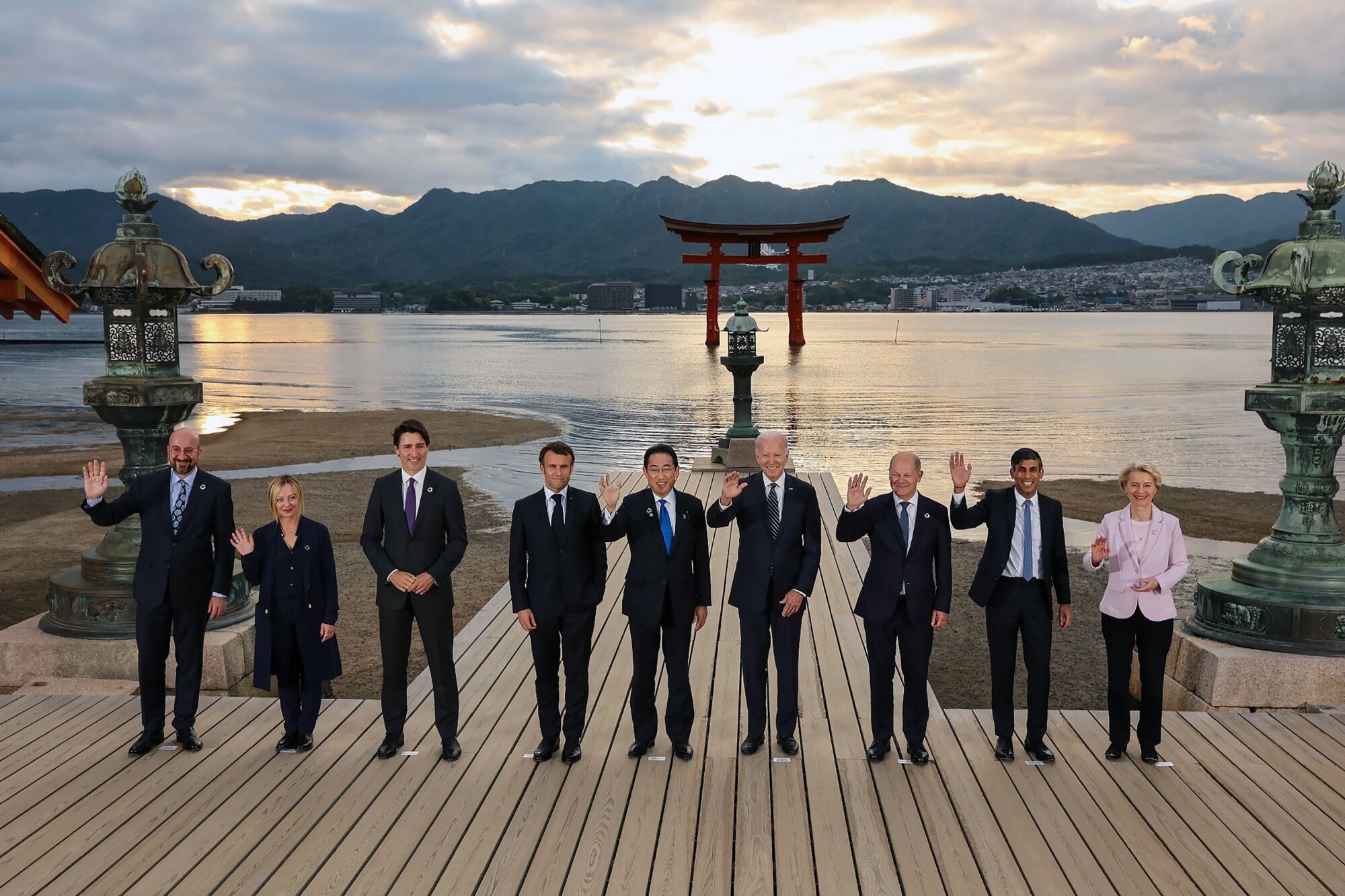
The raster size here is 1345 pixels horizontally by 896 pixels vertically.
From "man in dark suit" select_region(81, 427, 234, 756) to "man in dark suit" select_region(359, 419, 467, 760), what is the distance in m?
0.81

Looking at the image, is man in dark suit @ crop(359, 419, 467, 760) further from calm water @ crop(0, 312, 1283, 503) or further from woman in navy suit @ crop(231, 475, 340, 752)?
calm water @ crop(0, 312, 1283, 503)

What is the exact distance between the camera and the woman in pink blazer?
505 cm

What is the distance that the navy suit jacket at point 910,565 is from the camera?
5.01 metres

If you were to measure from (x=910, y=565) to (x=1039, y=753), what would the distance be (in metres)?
1.22

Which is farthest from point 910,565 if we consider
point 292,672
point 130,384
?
point 130,384

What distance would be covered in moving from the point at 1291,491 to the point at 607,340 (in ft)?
382

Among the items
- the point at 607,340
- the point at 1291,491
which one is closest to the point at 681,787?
the point at 1291,491

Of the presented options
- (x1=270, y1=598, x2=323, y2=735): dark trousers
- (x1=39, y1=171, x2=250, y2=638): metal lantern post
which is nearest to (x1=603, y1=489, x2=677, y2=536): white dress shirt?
(x1=270, y1=598, x2=323, y2=735): dark trousers

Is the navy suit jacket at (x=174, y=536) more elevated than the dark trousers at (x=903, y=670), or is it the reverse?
the navy suit jacket at (x=174, y=536)

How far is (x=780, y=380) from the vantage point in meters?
59.0

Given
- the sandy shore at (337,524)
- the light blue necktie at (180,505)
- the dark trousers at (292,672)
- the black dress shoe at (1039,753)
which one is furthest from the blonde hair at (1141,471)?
the sandy shore at (337,524)

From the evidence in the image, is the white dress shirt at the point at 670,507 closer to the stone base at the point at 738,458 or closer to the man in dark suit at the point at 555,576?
the man in dark suit at the point at 555,576

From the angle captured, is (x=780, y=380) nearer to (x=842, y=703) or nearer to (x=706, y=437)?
(x=706, y=437)

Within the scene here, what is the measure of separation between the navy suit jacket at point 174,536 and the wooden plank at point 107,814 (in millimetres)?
795
